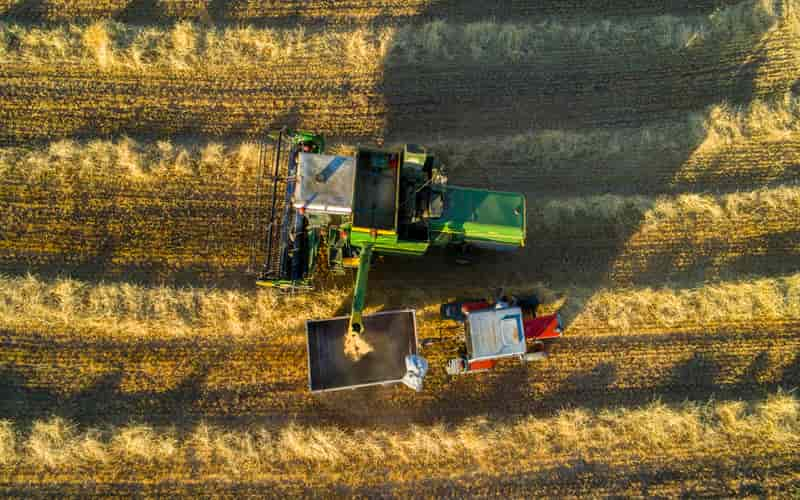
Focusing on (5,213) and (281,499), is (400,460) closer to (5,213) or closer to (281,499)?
(281,499)

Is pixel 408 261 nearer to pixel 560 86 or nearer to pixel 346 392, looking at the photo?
pixel 346 392

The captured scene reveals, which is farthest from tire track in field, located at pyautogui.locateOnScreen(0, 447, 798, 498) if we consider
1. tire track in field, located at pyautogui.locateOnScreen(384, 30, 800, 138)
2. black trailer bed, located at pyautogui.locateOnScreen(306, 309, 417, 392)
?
tire track in field, located at pyautogui.locateOnScreen(384, 30, 800, 138)

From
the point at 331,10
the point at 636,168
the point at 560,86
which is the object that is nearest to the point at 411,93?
the point at 331,10

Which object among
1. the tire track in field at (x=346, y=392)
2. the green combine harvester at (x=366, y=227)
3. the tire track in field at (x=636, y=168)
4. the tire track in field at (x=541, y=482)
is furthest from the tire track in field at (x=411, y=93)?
the tire track in field at (x=541, y=482)

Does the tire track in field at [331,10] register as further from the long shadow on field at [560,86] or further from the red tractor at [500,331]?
the red tractor at [500,331]

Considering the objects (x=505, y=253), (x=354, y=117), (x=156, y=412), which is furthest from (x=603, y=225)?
(x=156, y=412)

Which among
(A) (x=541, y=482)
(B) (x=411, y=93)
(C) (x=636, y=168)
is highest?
(B) (x=411, y=93)
